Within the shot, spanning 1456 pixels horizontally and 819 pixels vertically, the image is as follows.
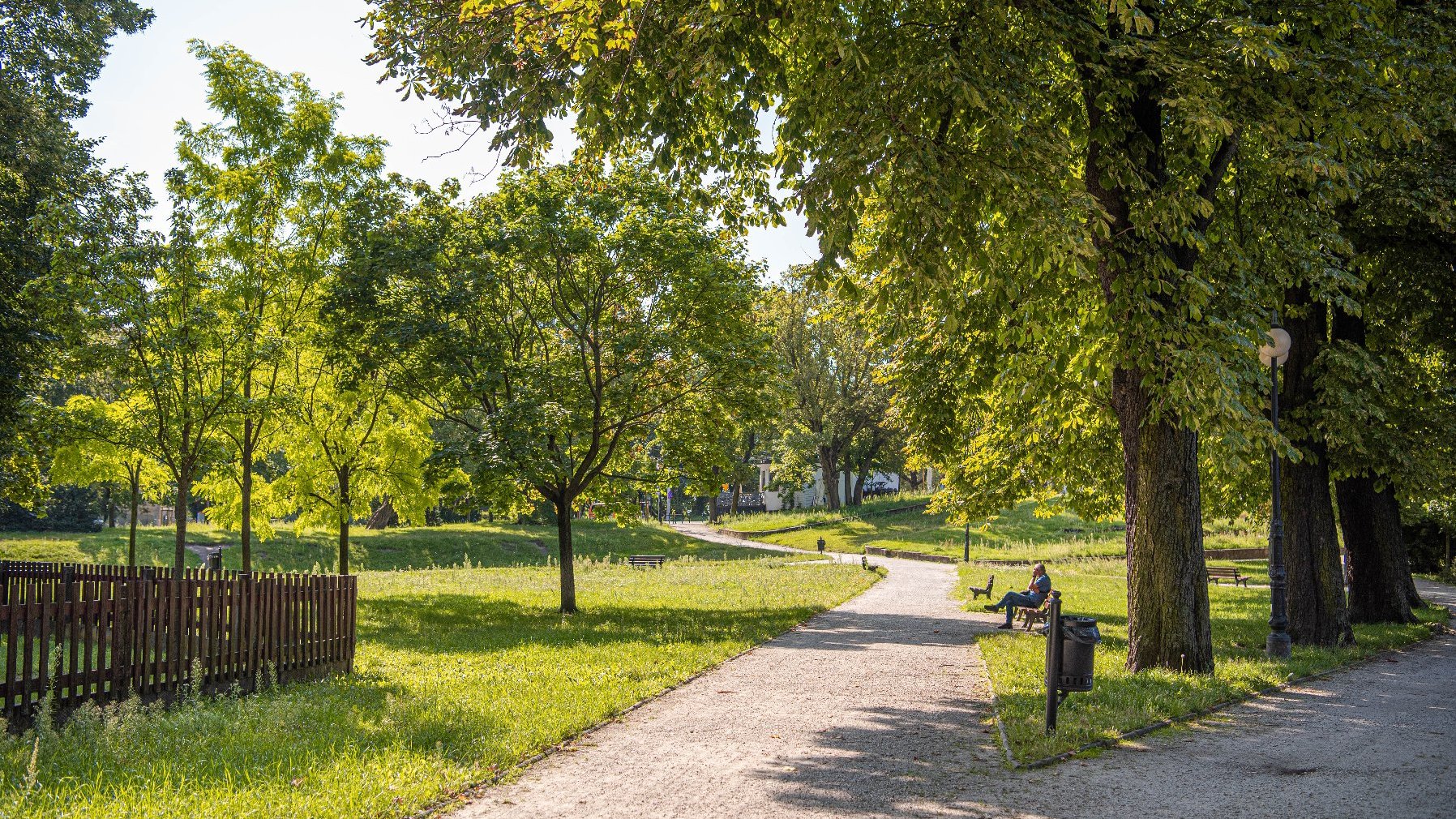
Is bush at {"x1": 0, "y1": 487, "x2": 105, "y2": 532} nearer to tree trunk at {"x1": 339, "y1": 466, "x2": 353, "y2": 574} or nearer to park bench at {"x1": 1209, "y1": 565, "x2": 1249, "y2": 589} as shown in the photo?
tree trunk at {"x1": 339, "y1": 466, "x2": 353, "y2": 574}

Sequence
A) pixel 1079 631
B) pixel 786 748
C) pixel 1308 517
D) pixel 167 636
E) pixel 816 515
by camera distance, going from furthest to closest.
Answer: pixel 816 515
pixel 1308 517
pixel 167 636
pixel 1079 631
pixel 786 748

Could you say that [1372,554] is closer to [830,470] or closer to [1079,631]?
[1079,631]

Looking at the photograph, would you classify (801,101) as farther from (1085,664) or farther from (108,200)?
(108,200)

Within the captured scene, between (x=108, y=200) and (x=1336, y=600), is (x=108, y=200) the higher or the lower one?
the higher one

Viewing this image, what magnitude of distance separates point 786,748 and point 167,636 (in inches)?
231

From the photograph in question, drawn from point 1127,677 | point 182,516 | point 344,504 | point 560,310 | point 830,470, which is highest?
point 560,310

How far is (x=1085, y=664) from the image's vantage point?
333 inches

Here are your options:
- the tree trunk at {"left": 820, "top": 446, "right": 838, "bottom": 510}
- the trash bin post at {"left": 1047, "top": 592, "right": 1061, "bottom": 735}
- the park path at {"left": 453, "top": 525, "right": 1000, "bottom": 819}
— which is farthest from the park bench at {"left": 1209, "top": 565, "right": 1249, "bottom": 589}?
the tree trunk at {"left": 820, "top": 446, "right": 838, "bottom": 510}

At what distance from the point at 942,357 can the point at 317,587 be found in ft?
33.5

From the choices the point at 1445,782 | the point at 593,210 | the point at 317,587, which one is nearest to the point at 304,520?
the point at 593,210

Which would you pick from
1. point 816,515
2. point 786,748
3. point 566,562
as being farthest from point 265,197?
point 816,515

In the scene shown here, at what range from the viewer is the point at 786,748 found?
791cm

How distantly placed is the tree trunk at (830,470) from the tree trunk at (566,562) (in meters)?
37.9

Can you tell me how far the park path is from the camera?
6.31 meters
